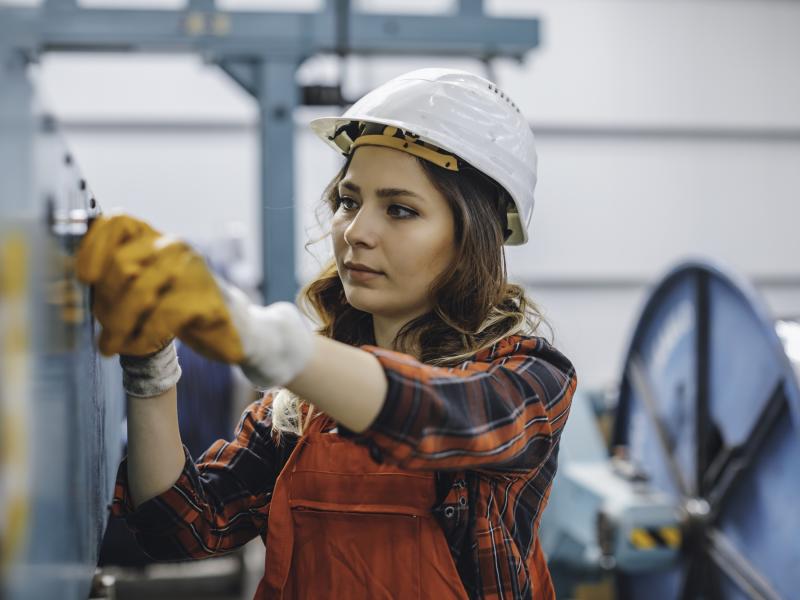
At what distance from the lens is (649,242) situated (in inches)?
186

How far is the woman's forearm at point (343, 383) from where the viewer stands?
0.84m

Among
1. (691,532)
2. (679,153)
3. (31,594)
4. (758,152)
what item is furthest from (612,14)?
(31,594)

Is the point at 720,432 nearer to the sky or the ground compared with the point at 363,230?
nearer to the ground

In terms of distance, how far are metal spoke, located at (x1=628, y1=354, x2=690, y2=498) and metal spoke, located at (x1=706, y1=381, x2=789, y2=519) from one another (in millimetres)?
157

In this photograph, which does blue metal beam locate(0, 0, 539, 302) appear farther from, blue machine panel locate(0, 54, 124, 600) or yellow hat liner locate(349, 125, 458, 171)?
blue machine panel locate(0, 54, 124, 600)

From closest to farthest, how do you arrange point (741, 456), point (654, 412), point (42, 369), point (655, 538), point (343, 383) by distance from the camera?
point (42, 369)
point (343, 383)
point (741, 456)
point (655, 538)
point (654, 412)

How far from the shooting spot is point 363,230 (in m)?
1.15

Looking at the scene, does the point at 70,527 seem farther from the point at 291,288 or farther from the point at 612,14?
the point at 612,14

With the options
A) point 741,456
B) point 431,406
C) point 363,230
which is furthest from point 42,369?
point 741,456

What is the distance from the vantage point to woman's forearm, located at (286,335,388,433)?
84 cm

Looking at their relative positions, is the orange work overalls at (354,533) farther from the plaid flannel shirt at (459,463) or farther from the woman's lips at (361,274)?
the woman's lips at (361,274)

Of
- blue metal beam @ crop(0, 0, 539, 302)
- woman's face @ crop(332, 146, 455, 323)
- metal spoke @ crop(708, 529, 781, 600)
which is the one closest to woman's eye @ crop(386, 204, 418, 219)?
woman's face @ crop(332, 146, 455, 323)

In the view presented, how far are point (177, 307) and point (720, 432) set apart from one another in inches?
81.4

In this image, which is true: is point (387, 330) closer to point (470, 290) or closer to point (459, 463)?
point (470, 290)
